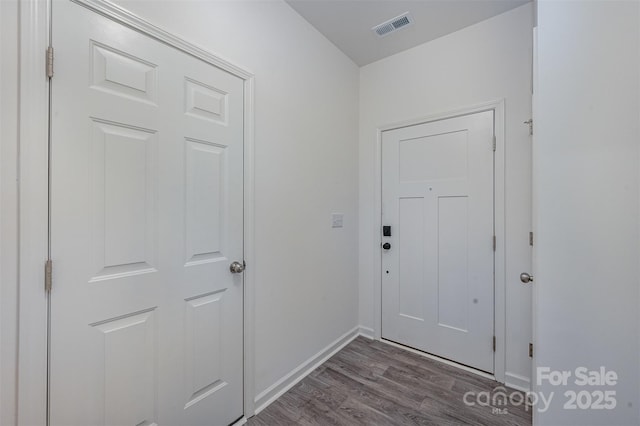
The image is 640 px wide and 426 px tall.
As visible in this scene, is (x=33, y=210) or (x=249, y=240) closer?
(x=33, y=210)

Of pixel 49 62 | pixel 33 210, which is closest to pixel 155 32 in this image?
pixel 49 62

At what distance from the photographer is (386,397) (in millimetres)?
1836

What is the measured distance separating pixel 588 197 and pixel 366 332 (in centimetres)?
225

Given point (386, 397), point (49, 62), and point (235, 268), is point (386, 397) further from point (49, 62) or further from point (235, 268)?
point (49, 62)

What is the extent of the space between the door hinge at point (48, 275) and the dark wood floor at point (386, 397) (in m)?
1.32

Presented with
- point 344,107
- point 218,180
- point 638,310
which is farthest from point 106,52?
point 638,310

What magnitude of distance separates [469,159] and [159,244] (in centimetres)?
223

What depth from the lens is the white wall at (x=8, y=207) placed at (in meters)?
0.88

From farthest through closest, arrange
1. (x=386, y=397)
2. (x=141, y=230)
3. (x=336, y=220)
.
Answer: (x=336, y=220) → (x=386, y=397) → (x=141, y=230)

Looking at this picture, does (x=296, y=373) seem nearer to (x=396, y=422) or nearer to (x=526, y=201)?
(x=396, y=422)

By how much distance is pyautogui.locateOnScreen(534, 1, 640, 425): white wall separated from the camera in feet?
2.76

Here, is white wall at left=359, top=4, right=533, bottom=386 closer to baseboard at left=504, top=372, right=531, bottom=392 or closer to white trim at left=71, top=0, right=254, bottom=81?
baseboard at left=504, top=372, right=531, bottom=392

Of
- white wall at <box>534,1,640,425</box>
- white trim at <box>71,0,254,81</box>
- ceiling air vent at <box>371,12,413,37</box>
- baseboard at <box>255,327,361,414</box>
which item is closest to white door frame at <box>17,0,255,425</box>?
white trim at <box>71,0,254,81</box>

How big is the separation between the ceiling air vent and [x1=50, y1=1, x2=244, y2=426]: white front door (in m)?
1.30
